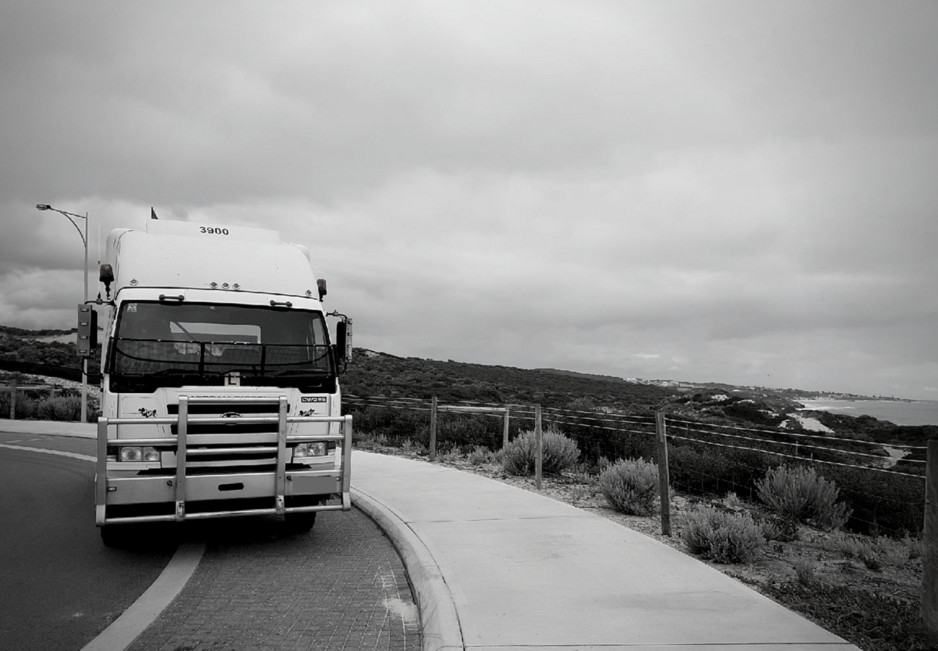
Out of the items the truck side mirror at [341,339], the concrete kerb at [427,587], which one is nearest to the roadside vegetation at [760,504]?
the concrete kerb at [427,587]

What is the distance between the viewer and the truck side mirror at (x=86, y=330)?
7.38 metres

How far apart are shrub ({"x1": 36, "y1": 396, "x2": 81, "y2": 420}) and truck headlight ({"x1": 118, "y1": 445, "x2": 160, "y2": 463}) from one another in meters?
23.6

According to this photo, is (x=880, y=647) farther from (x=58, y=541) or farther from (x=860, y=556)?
(x=58, y=541)

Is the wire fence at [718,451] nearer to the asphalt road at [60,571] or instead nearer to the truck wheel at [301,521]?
the truck wheel at [301,521]

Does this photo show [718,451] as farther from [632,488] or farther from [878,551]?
[878,551]

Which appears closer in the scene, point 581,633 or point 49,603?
point 581,633

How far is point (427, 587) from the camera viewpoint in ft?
18.2

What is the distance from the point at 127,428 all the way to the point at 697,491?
869 cm

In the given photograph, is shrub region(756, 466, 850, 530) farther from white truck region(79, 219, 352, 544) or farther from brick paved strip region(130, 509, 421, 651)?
white truck region(79, 219, 352, 544)

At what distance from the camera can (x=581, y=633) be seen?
4609 mm

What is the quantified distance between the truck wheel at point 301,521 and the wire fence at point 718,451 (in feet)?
13.7

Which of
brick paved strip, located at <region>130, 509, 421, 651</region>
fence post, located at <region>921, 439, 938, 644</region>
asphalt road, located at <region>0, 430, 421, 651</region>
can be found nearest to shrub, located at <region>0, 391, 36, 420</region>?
asphalt road, located at <region>0, 430, 421, 651</region>

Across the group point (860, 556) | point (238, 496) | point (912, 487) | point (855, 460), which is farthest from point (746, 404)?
point (238, 496)

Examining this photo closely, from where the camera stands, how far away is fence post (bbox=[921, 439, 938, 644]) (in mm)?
4438
